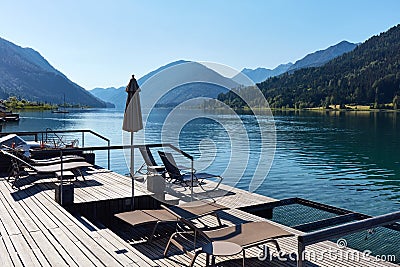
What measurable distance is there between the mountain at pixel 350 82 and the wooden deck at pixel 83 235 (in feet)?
355

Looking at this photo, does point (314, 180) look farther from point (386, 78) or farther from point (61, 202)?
point (386, 78)

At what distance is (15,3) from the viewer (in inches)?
918

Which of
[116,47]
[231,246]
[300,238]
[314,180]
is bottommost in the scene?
[314,180]

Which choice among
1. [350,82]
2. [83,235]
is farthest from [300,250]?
[350,82]

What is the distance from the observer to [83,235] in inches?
185

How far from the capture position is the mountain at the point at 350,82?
11025cm

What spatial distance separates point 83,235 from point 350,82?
121 m

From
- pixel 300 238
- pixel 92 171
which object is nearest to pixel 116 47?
pixel 92 171

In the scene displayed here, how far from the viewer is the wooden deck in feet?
13.3

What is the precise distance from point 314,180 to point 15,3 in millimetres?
18636
